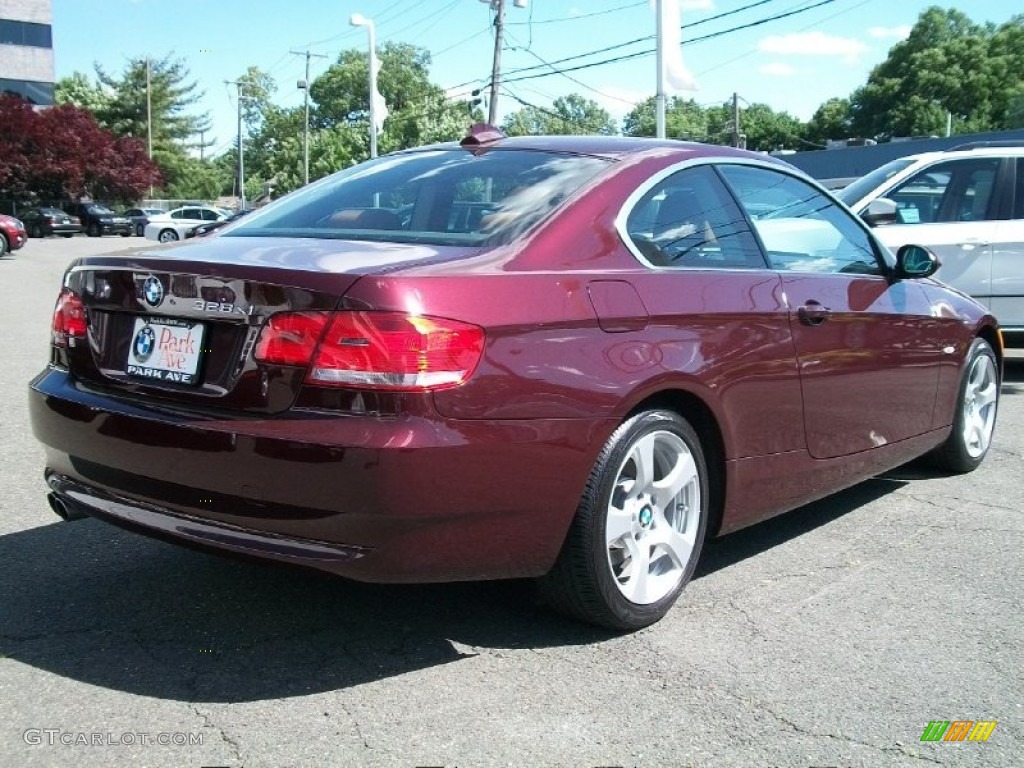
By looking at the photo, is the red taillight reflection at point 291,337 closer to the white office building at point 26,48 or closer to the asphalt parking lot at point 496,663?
the asphalt parking lot at point 496,663

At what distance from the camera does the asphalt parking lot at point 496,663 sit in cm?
260

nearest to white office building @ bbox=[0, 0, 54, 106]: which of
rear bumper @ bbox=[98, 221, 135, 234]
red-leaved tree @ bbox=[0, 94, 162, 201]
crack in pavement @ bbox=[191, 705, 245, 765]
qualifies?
red-leaved tree @ bbox=[0, 94, 162, 201]

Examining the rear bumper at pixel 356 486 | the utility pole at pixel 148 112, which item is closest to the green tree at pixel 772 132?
the utility pole at pixel 148 112

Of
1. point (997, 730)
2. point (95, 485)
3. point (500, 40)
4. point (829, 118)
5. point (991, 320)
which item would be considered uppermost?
point (829, 118)

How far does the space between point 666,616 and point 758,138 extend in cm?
9940

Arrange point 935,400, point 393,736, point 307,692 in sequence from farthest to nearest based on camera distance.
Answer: point 935,400, point 307,692, point 393,736

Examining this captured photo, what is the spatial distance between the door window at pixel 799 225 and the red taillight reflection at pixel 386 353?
1.67 m

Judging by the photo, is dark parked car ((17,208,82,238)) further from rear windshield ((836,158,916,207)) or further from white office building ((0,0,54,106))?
rear windshield ((836,158,916,207))

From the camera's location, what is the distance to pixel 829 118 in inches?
3551

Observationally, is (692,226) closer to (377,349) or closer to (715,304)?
(715,304)

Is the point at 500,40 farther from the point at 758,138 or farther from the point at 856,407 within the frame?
the point at 758,138

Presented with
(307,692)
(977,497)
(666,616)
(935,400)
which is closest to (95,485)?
(307,692)

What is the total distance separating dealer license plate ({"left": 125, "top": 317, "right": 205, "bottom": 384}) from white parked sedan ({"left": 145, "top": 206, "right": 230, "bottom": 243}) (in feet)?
125

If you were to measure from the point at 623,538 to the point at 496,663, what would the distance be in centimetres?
55
